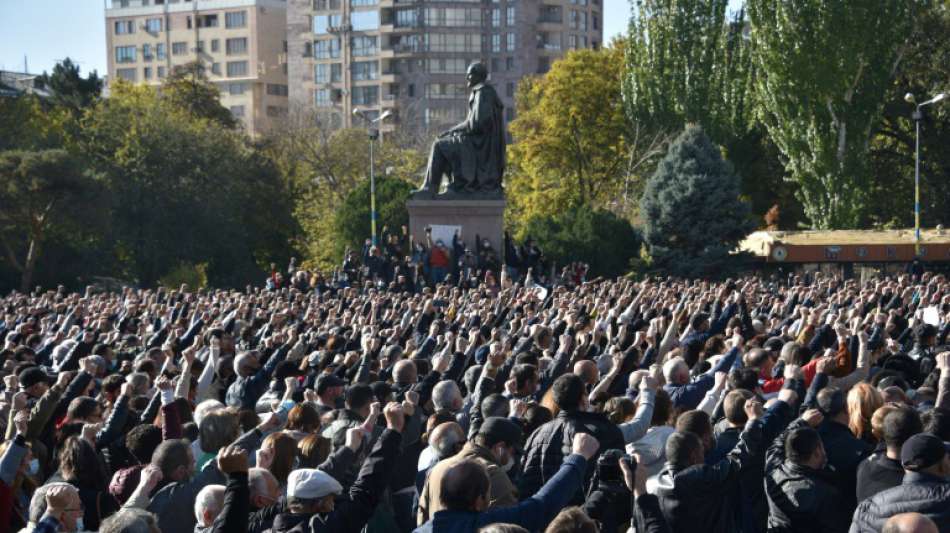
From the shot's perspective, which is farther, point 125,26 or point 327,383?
point 125,26

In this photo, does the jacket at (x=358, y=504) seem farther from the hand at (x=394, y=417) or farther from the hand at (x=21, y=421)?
the hand at (x=21, y=421)

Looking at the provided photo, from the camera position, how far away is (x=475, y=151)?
116 ft

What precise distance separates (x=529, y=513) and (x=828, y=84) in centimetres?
4373

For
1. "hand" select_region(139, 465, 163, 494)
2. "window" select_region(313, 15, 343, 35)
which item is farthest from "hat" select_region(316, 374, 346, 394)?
"window" select_region(313, 15, 343, 35)

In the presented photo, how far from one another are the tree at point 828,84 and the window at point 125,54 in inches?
3165

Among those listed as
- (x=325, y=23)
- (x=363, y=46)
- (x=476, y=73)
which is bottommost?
(x=476, y=73)

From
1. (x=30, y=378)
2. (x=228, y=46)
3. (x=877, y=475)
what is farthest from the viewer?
(x=228, y=46)

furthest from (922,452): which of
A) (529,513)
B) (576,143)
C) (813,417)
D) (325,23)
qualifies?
(325,23)

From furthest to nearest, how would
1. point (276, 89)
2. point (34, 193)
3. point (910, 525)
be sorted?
point (276, 89) → point (34, 193) → point (910, 525)

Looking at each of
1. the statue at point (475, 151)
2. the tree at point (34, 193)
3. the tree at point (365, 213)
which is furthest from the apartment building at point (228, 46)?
the statue at point (475, 151)

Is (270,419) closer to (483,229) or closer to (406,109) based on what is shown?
(483,229)

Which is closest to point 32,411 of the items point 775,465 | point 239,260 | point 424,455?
point 424,455

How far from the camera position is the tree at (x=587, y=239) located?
4259cm

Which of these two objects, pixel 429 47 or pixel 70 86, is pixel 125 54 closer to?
pixel 429 47
